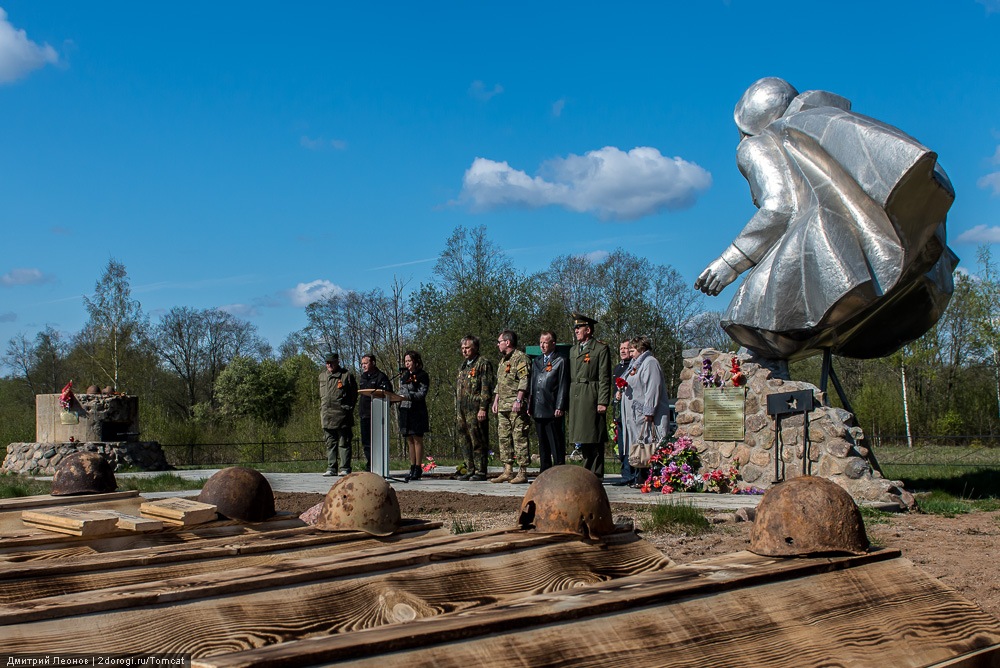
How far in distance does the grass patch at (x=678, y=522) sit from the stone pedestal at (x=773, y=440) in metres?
2.50

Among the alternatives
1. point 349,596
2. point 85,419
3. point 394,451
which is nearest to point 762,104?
point 349,596

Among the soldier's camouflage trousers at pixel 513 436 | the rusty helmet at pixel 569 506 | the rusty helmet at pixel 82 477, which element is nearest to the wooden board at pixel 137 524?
the rusty helmet at pixel 82 477

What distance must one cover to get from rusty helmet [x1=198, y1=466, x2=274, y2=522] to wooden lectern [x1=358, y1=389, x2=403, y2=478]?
261 inches

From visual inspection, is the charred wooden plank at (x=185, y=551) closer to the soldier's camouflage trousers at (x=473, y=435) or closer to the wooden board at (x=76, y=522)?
the wooden board at (x=76, y=522)

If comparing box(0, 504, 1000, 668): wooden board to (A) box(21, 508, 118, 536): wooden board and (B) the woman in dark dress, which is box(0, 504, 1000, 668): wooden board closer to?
(A) box(21, 508, 118, 536): wooden board

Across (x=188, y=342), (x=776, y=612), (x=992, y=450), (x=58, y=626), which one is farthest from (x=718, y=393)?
(x=188, y=342)

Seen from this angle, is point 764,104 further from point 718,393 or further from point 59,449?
point 59,449

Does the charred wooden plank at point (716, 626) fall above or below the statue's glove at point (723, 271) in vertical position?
below

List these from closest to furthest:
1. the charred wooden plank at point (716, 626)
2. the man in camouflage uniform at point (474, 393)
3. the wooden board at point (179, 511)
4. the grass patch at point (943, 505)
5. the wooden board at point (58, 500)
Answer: the charred wooden plank at point (716, 626) < the wooden board at point (179, 511) < the wooden board at point (58, 500) < the grass patch at point (943, 505) < the man in camouflage uniform at point (474, 393)

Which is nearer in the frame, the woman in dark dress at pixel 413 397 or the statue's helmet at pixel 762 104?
the statue's helmet at pixel 762 104

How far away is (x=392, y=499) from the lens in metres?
4.24

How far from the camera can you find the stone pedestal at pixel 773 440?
9.29m

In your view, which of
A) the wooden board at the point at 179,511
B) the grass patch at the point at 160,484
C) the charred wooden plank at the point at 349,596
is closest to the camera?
the charred wooden plank at the point at 349,596

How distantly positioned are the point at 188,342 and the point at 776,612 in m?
44.6
